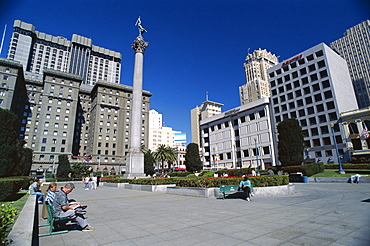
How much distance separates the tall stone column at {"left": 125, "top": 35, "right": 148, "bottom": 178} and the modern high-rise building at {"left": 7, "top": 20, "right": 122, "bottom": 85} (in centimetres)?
10040

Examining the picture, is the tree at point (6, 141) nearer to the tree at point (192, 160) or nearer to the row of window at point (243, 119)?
the tree at point (192, 160)

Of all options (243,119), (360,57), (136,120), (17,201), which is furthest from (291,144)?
(360,57)

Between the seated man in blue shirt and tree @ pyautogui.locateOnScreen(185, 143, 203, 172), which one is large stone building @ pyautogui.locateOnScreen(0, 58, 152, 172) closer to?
tree @ pyautogui.locateOnScreen(185, 143, 203, 172)

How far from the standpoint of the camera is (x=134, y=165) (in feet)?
105

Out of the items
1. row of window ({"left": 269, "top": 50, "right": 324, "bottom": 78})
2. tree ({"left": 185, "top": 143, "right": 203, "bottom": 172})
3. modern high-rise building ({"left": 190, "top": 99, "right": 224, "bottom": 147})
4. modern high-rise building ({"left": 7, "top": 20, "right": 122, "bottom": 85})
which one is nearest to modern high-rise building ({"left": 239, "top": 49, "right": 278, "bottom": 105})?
modern high-rise building ({"left": 190, "top": 99, "right": 224, "bottom": 147})

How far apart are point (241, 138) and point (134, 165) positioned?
44149 millimetres

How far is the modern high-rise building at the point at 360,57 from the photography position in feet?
339

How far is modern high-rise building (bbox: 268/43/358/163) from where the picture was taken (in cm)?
5144

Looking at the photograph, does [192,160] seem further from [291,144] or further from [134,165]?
[291,144]

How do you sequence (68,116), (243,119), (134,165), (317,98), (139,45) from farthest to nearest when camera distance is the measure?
(68,116) < (243,119) < (317,98) < (139,45) < (134,165)

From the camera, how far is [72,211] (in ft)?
19.5

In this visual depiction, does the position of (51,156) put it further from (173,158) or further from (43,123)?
(173,158)

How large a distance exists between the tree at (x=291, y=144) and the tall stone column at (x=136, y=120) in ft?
78.9

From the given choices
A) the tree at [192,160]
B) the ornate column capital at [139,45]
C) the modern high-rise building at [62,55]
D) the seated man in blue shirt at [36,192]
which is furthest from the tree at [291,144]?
the modern high-rise building at [62,55]
